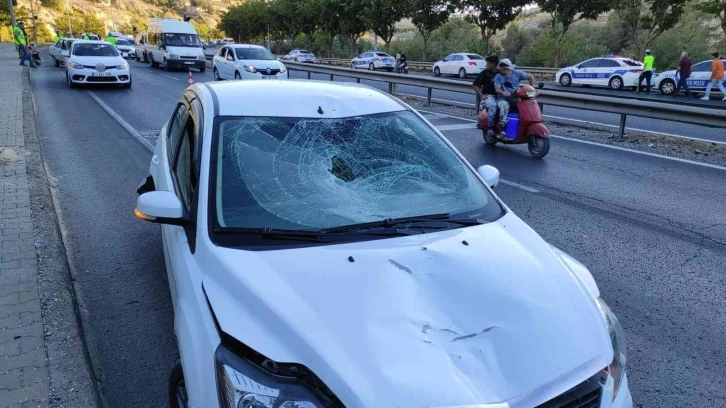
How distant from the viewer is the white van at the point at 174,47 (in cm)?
2831

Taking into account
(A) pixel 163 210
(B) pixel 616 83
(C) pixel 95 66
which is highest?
(C) pixel 95 66

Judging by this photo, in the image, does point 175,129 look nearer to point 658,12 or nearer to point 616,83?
point 616,83

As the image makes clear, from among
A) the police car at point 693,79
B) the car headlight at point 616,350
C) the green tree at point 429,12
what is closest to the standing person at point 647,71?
the police car at point 693,79

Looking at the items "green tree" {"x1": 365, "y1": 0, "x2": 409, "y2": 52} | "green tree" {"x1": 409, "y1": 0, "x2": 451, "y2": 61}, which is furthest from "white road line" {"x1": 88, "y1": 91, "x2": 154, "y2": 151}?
"green tree" {"x1": 365, "y1": 0, "x2": 409, "y2": 52}

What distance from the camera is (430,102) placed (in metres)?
17.3

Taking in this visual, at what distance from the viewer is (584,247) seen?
17.8ft

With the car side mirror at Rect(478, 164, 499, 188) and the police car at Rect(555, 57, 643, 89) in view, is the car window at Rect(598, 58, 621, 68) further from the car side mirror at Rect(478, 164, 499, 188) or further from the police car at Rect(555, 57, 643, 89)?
the car side mirror at Rect(478, 164, 499, 188)

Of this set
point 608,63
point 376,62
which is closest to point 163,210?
point 608,63

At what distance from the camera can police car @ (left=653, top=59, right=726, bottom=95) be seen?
22141 mm

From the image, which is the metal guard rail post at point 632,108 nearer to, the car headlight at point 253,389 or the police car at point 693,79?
the police car at point 693,79

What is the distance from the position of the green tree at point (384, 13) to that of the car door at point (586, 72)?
20.9 m

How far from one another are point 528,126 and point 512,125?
0.32 m

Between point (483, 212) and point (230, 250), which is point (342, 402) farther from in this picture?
point (483, 212)

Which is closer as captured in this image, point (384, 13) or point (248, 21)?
point (384, 13)
